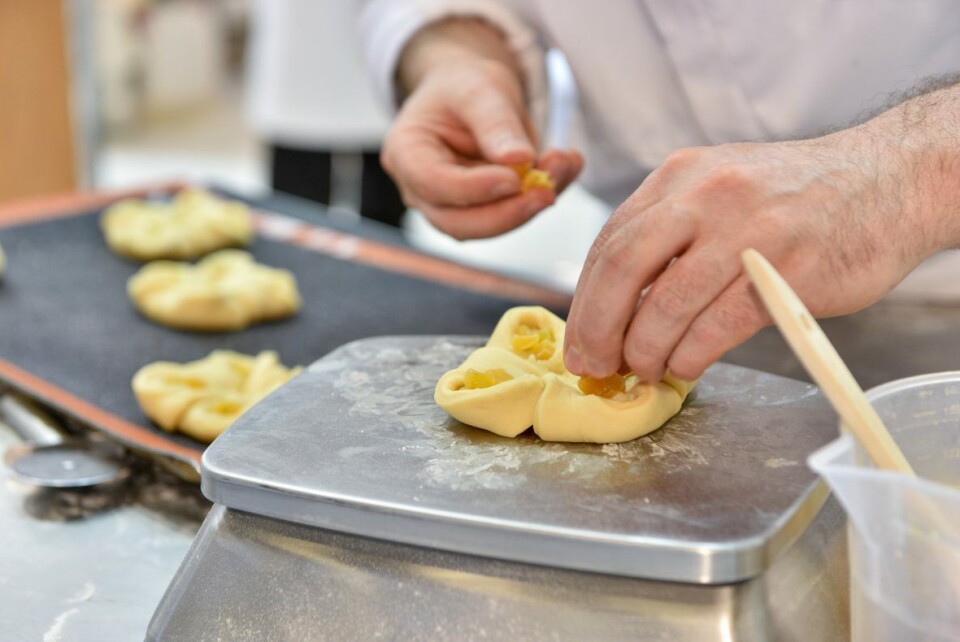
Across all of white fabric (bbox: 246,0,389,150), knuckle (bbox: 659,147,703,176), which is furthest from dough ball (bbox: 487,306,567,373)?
white fabric (bbox: 246,0,389,150)

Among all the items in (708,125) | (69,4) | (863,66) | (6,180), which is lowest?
(6,180)

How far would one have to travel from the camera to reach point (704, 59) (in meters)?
1.46

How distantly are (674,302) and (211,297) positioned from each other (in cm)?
99

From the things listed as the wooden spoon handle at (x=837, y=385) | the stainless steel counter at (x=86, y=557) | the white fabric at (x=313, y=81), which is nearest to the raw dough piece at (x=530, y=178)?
the stainless steel counter at (x=86, y=557)

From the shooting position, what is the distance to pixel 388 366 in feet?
3.40

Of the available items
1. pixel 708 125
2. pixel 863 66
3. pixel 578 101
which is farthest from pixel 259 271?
pixel 863 66

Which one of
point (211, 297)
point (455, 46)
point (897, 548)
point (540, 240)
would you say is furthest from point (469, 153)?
point (540, 240)

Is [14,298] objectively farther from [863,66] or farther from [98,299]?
[863,66]

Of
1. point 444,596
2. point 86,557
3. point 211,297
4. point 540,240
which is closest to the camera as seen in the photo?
point 444,596

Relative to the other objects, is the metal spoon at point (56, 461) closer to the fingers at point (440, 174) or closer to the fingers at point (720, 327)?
the fingers at point (440, 174)

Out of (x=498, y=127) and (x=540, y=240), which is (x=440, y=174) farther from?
(x=540, y=240)

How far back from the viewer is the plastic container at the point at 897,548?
618 mm

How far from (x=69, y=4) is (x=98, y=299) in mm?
1305

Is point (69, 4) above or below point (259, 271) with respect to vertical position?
above
